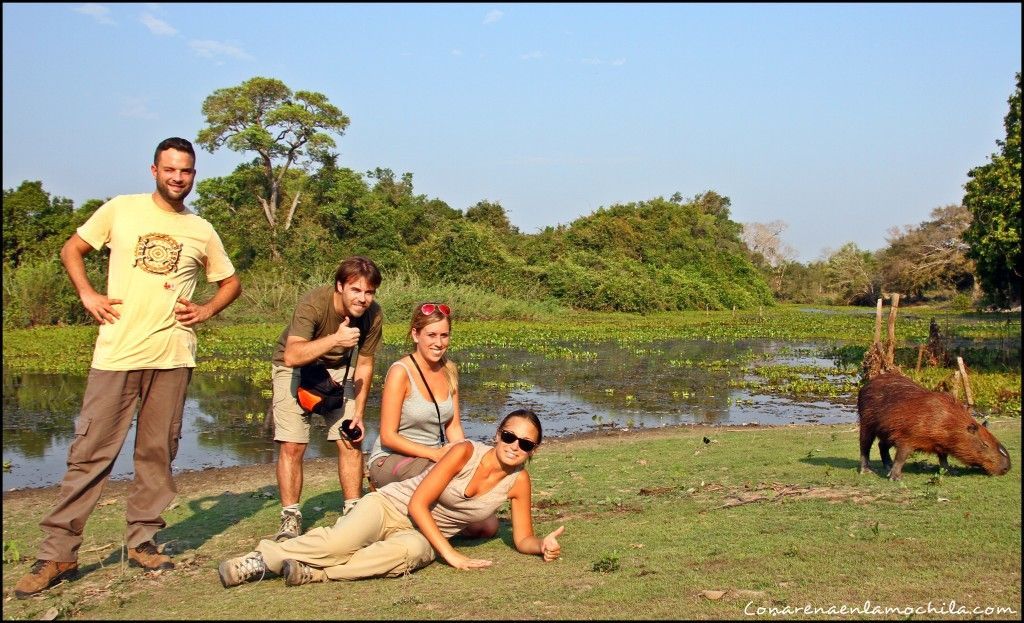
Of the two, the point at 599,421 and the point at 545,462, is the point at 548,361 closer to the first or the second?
the point at 599,421

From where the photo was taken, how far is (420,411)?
562 cm

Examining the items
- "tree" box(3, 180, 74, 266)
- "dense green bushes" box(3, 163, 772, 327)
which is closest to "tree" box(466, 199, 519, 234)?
"dense green bushes" box(3, 163, 772, 327)

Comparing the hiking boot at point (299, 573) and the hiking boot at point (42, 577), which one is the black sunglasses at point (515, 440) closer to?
the hiking boot at point (299, 573)

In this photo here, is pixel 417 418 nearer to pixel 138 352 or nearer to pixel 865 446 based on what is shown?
pixel 138 352

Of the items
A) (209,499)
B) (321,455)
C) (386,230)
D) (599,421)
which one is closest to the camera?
(209,499)

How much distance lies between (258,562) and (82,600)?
937 millimetres

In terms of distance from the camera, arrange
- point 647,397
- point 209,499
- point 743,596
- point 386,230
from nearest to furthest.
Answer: point 743,596
point 209,499
point 647,397
point 386,230

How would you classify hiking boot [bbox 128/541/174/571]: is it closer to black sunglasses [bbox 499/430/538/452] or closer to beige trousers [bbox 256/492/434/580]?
beige trousers [bbox 256/492/434/580]

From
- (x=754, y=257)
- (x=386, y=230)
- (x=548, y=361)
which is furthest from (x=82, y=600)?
(x=754, y=257)

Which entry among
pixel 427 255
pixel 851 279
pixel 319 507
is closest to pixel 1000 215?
pixel 319 507

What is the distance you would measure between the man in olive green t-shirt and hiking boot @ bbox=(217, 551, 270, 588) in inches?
39.3

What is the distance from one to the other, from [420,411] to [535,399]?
11539mm

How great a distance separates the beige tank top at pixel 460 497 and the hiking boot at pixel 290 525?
2.96ft

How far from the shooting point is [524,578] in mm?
4625
